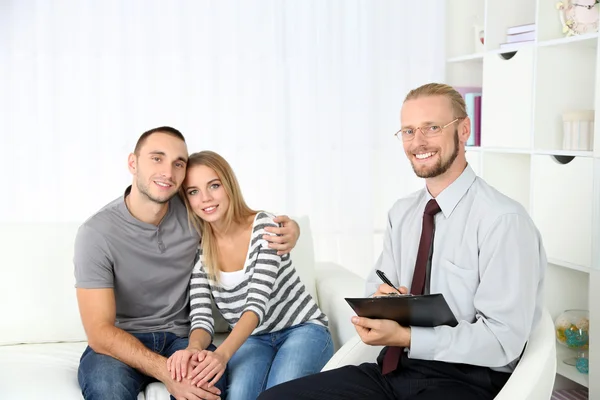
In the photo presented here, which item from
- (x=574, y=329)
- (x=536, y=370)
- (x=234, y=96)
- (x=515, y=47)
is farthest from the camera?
(x=234, y=96)

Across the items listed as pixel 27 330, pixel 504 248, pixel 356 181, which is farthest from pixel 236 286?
pixel 356 181

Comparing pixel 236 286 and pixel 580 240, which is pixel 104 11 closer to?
pixel 236 286

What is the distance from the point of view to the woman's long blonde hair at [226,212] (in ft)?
8.09

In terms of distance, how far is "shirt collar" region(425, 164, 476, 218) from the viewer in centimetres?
198

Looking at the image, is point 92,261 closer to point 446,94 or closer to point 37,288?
point 37,288

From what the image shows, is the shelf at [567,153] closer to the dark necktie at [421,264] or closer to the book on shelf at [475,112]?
the book on shelf at [475,112]

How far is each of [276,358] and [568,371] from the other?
1528 millimetres

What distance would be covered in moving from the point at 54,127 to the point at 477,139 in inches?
86.5

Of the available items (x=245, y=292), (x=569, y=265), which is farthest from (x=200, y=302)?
(x=569, y=265)

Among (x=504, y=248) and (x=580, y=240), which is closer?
(x=504, y=248)

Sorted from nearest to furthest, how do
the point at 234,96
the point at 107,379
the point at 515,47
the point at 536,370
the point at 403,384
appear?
1. the point at 536,370
2. the point at 403,384
3. the point at 107,379
4. the point at 515,47
5. the point at 234,96

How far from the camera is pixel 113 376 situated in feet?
7.19

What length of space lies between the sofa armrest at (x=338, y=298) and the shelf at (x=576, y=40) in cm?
135

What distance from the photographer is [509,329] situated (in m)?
1.80
